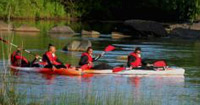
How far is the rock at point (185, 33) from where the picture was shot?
53.8m

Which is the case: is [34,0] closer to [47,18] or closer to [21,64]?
[47,18]

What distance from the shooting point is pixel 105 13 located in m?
84.8

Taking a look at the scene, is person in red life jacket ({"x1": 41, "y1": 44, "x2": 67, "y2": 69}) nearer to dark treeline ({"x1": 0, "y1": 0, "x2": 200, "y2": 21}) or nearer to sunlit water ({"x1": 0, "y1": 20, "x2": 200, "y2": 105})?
sunlit water ({"x1": 0, "y1": 20, "x2": 200, "y2": 105})

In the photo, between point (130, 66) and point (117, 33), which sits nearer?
point (130, 66)

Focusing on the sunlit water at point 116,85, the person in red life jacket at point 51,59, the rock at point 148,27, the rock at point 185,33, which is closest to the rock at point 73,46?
the sunlit water at point 116,85

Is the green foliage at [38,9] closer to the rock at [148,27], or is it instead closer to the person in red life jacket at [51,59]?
the rock at [148,27]

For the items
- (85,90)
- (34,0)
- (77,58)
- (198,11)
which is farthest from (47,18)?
(85,90)

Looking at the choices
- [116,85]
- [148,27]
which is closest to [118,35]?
[148,27]

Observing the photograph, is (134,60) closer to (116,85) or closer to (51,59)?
(51,59)

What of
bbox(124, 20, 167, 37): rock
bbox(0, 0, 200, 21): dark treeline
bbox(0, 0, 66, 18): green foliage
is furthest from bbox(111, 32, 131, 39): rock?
bbox(0, 0, 200, 21): dark treeline

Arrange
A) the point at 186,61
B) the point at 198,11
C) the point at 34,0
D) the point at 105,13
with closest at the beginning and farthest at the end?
the point at 186,61, the point at 198,11, the point at 34,0, the point at 105,13

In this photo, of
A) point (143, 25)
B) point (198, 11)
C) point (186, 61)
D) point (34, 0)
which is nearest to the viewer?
point (186, 61)

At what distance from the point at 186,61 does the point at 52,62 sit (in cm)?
906

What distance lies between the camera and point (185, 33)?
179 feet
